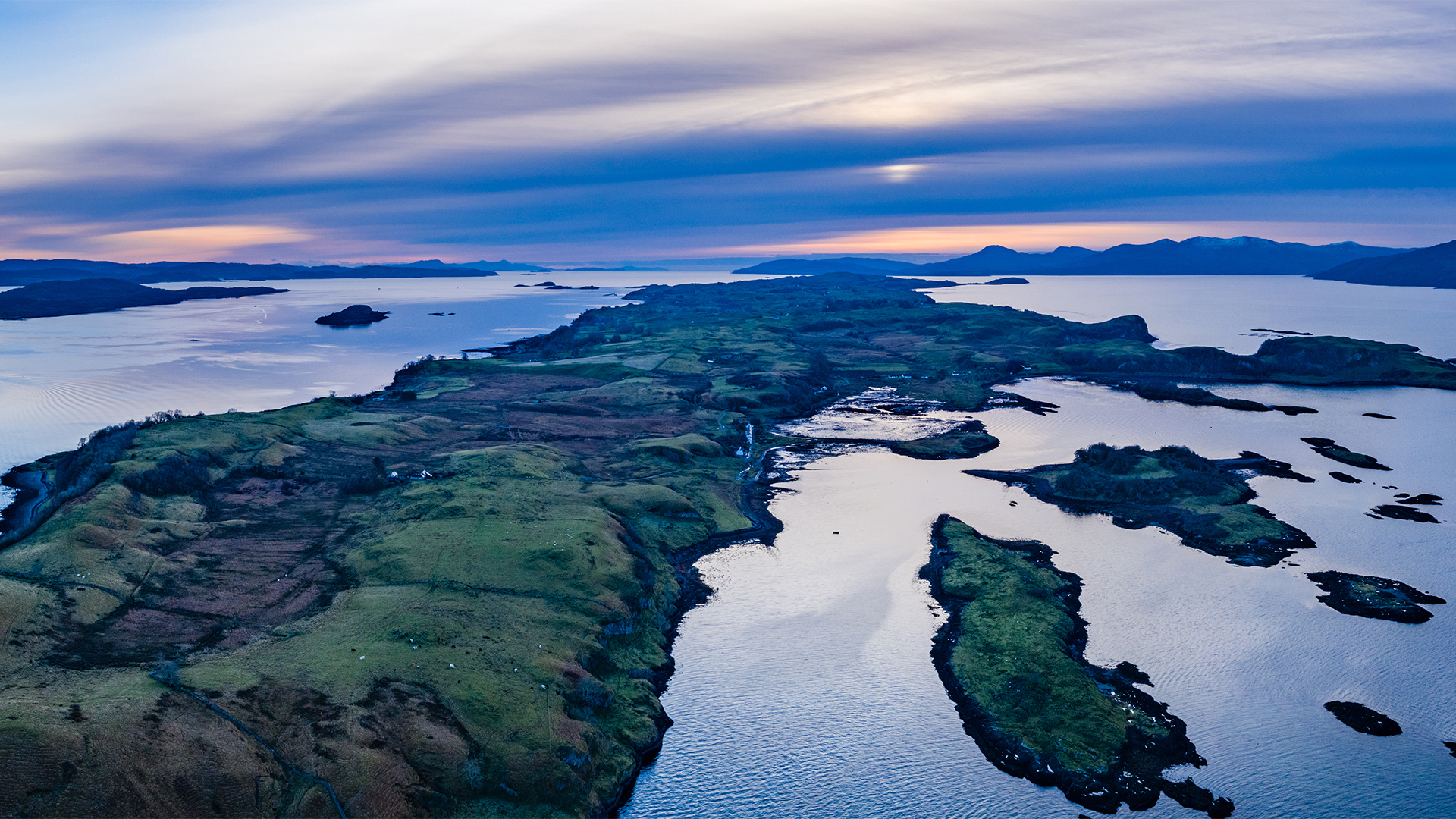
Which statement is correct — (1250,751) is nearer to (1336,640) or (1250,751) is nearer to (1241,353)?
(1336,640)

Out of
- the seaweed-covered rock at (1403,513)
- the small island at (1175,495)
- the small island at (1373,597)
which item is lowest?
the seaweed-covered rock at (1403,513)

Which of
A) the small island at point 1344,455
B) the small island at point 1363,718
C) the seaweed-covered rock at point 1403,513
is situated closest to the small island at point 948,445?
the small island at point 1344,455

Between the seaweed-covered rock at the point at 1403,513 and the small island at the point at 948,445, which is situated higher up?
the small island at the point at 948,445

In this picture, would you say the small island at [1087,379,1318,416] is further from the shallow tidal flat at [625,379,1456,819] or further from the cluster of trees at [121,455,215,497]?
the cluster of trees at [121,455,215,497]

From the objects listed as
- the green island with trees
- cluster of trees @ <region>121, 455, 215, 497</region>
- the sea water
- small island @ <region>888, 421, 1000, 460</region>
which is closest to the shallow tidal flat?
the sea water

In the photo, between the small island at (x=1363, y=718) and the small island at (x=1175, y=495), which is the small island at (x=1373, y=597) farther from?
the small island at (x=1363, y=718)
